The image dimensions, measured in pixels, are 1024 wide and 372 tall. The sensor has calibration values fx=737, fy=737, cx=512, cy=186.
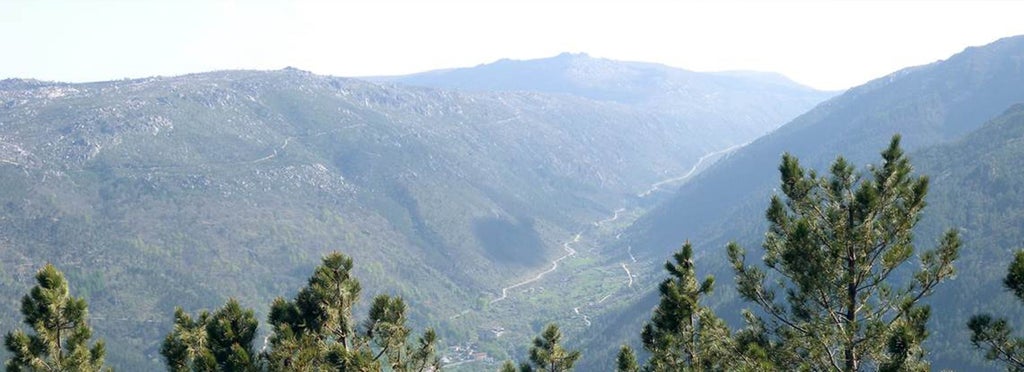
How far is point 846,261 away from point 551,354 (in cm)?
2046

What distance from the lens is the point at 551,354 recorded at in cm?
4672

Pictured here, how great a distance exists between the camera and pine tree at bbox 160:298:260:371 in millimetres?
36844

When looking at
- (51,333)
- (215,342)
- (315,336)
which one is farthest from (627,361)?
(51,333)

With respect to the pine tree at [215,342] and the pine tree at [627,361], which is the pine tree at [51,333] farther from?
the pine tree at [627,361]

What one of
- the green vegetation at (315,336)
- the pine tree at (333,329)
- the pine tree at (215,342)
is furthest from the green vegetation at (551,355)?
the pine tree at (215,342)

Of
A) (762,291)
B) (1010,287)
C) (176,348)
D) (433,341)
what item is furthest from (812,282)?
(176,348)

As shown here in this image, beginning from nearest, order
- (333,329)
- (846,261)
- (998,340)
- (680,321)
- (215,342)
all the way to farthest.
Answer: (998,340), (846,261), (333,329), (215,342), (680,321)

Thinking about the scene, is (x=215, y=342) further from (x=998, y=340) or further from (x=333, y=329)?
(x=998, y=340)

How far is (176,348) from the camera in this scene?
39.3 meters

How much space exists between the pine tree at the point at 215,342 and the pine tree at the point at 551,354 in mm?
17321

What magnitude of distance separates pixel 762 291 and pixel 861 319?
418 cm

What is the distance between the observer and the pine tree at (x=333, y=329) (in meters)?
33.7

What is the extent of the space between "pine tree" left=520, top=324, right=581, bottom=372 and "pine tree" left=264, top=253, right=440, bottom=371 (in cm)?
1047

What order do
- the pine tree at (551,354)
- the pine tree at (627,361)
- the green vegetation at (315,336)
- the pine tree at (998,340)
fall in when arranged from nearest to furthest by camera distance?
1. the pine tree at (998,340)
2. the green vegetation at (315,336)
3. the pine tree at (627,361)
4. the pine tree at (551,354)
